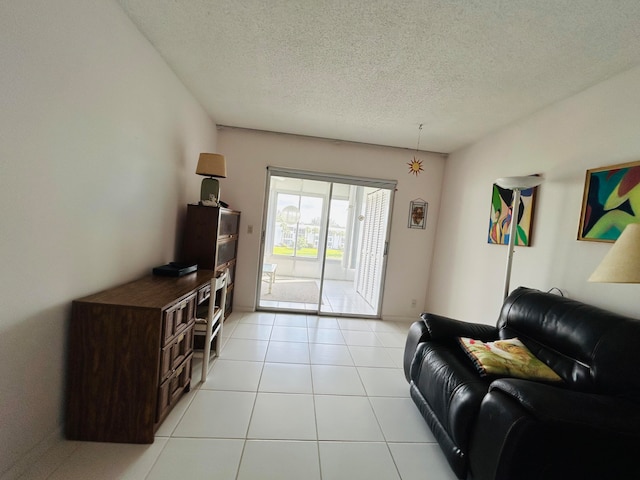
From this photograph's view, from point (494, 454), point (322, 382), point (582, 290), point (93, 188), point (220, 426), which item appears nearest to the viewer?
point (494, 454)

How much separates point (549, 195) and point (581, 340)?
1.28 metres

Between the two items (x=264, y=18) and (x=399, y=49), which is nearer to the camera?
(x=264, y=18)

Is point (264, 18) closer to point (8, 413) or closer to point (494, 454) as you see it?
Result: point (8, 413)

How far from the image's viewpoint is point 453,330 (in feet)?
6.65

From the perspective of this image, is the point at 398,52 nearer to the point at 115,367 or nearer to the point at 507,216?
the point at 507,216

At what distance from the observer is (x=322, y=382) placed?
224cm

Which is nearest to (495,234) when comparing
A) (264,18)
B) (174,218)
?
(264,18)

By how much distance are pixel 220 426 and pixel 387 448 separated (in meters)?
1.02

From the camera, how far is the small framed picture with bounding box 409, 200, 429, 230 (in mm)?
3936

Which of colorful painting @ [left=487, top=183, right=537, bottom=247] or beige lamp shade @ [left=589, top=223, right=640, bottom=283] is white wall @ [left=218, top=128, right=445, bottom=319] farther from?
beige lamp shade @ [left=589, top=223, right=640, bottom=283]

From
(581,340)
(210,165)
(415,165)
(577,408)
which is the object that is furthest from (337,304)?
(577,408)

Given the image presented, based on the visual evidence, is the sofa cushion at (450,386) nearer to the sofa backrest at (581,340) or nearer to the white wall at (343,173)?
the sofa backrest at (581,340)

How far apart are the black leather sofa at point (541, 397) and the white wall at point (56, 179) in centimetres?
207

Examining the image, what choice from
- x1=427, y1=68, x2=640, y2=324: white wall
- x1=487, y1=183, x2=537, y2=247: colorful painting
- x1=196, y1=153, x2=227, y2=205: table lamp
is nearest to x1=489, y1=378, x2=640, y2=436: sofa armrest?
x1=427, y1=68, x2=640, y2=324: white wall
